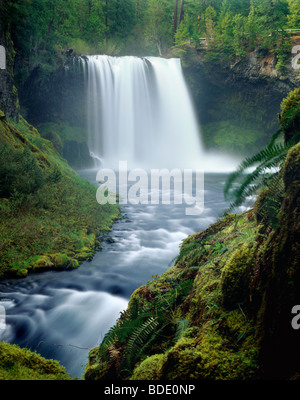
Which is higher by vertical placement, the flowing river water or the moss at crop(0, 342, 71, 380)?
the flowing river water

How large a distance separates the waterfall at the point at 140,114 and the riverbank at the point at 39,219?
51.0ft

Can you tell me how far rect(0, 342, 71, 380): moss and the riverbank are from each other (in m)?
4.29

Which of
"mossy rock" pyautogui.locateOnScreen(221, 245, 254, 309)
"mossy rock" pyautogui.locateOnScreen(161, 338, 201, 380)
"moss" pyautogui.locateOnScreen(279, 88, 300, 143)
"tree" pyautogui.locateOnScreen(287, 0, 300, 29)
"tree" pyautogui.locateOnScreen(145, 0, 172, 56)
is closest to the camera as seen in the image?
"mossy rock" pyautogui.locateOnScreen(161, 338, 201, 380)

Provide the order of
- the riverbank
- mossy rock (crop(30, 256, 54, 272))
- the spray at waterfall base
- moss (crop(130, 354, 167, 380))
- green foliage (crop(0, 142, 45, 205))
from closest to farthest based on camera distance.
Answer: moss (crop(130, 354, 167, 380)) < mossy rock (crop(30, 256, 54, 272)) < the riverbank < green foliage (crop(0, 142, 45, 205)) < the spray at waterfall base

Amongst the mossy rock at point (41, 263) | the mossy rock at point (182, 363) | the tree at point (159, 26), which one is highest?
the tree at point (159, 26)

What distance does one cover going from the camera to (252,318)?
5.70ft

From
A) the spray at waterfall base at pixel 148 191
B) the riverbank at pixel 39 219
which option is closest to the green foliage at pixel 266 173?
the riverbank at pixel 39 219

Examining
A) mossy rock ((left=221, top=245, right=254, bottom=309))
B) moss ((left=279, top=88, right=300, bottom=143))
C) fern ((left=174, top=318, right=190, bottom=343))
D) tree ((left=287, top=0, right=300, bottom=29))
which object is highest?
tree ((left=287, top=0, right=300, bottom=29))

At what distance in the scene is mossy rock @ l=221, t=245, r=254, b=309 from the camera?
1931mm

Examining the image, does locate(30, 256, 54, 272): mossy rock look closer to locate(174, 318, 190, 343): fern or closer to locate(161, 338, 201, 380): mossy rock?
locate(174, 318, 190, 343): fern

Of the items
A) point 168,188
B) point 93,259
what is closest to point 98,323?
point 93,259

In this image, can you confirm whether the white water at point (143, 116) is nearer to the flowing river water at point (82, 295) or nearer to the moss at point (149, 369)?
the flowing river water at point (82, 295)

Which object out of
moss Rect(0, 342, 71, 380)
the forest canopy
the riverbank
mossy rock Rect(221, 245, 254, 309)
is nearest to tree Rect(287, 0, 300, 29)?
the forest canopy

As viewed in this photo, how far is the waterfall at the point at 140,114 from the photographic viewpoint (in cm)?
2608
